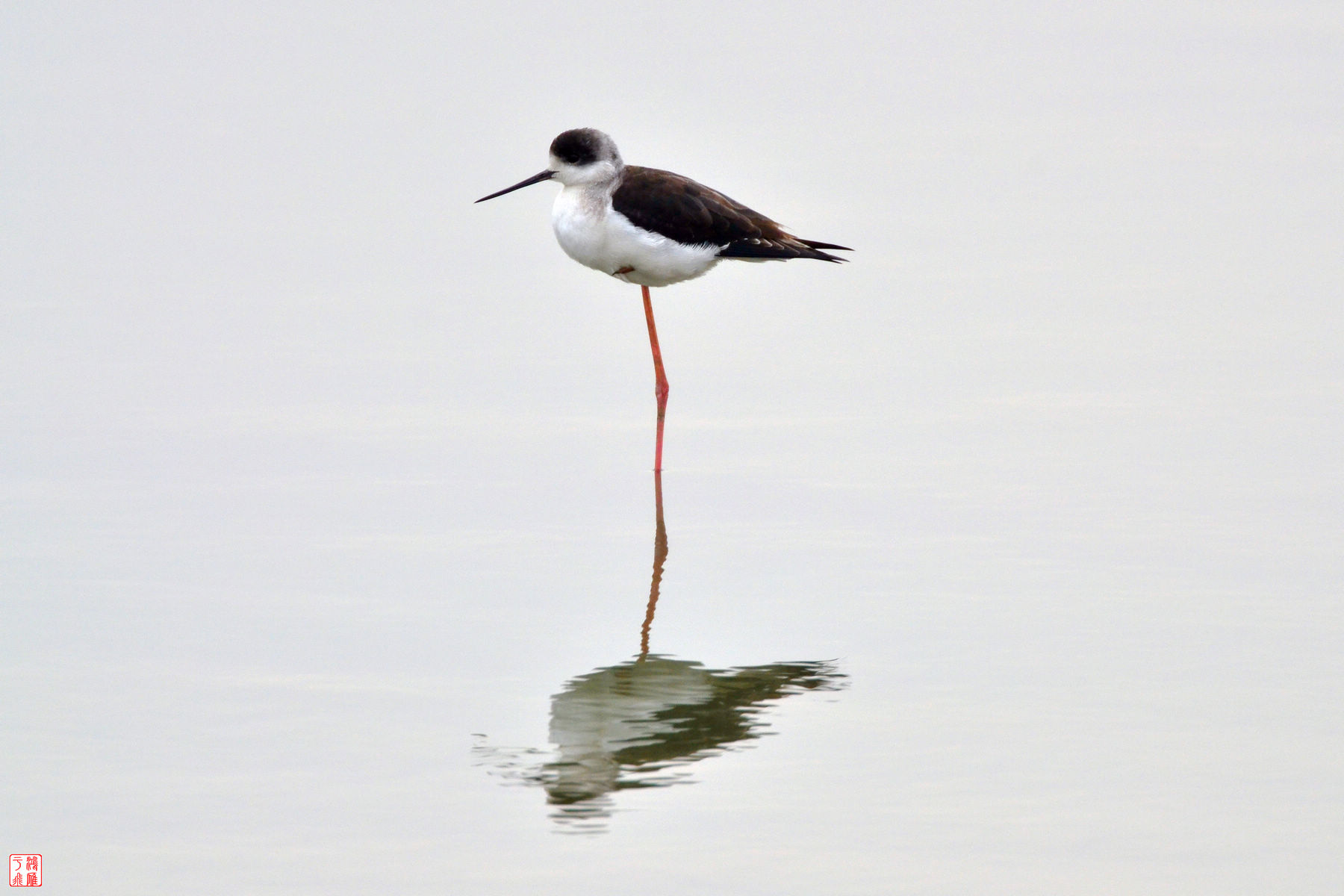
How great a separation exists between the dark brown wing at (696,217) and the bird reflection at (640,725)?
9.91 feet

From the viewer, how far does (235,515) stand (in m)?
7.55

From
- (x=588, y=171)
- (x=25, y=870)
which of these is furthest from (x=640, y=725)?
(x=588, y=171)

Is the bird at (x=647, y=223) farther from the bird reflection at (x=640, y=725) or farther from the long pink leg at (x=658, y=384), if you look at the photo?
the bird reflection at (x=640, y=725)

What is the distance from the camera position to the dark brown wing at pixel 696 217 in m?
8.84

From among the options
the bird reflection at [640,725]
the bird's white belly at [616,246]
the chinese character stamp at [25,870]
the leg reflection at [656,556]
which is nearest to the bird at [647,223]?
the bird's white belly at [616,246]

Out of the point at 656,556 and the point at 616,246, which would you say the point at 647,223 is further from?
the point at 656,556

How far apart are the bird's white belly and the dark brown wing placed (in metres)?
0.04

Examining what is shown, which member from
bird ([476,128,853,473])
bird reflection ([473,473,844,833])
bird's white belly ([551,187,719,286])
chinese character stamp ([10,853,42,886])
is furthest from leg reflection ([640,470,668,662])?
chinese character stamp ([10,853,42,886])

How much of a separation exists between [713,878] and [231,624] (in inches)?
96.3

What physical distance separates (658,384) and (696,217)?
2.96 ft

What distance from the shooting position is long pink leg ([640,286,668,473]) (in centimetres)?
873

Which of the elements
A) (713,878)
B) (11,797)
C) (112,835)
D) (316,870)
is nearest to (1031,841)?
(713,878)

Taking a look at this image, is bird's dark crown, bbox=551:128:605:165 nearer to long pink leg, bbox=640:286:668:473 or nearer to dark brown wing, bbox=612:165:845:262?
dark brown wing, bbox=612:165:845:262

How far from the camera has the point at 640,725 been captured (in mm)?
5480
